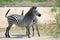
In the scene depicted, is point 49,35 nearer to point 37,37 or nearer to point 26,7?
point 37,37

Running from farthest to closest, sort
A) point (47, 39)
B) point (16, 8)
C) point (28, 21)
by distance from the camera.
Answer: point (16, 8)
point (28, 21)
point (47, 39)

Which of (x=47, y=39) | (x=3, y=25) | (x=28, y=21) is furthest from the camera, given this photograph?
(x=3, y=25)

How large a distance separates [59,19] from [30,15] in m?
1.15

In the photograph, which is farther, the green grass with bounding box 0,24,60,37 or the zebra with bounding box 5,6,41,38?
the green grass with bounding box 0,24,60,37

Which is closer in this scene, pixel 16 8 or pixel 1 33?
pixel 1 33

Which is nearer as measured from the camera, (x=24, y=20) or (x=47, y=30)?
(x=24, y=20)

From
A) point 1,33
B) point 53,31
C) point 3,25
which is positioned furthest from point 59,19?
point 3,25

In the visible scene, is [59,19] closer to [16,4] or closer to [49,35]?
[49,35]

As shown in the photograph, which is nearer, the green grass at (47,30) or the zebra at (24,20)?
the zebra at (24,20)

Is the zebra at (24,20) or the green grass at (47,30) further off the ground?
the zebra at (24,20)

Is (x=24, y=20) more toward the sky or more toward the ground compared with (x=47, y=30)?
more toward the sky

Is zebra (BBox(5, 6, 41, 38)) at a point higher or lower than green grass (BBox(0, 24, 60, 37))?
higher

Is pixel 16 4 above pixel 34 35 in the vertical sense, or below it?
above

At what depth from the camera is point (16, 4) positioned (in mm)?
19250
